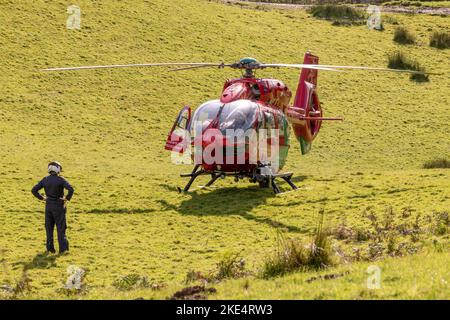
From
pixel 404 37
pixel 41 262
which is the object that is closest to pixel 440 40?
pixel 404 37

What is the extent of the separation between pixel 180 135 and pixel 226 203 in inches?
103

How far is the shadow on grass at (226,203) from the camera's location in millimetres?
22438

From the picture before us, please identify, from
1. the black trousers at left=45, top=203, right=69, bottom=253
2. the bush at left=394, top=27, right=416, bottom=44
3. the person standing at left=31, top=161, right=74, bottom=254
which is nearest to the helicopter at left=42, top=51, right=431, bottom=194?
the person standing at left=31, top=161, right=74, bottom=254

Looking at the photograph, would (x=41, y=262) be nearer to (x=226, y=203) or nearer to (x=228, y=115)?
(x=226, y=203)

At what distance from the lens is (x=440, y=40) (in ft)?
180

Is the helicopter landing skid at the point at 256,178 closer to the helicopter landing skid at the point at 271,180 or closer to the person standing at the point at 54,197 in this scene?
the helicopter landing skid at the point at 271,180

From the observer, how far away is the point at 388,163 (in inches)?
1388

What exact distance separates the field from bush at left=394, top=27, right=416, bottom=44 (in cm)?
72

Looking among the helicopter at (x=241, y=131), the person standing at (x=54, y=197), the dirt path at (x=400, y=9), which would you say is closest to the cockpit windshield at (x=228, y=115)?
the helicopter at (x=241, y=131)

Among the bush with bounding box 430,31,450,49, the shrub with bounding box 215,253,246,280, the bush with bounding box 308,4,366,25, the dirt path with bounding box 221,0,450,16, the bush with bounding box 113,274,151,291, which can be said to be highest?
the dirt path with bounding box 221,0,450,16

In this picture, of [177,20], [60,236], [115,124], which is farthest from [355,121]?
[60,236]

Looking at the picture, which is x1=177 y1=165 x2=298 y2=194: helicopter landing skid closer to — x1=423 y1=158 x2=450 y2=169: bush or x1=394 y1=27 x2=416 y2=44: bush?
x1=423 y1=158 x2=450 y2=169: bush

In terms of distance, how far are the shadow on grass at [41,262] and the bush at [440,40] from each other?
A: 138ft

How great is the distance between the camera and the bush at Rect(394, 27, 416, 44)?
181 ft
